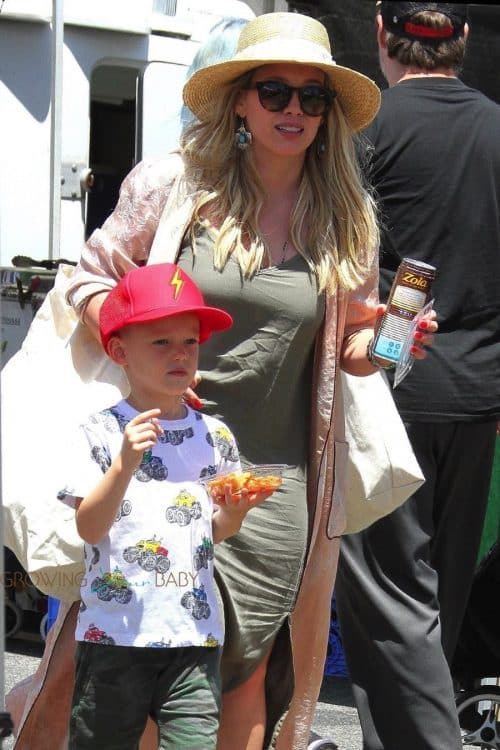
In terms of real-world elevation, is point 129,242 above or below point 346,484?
above

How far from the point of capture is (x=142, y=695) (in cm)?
289

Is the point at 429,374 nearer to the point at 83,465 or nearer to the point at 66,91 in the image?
the point at 83,465

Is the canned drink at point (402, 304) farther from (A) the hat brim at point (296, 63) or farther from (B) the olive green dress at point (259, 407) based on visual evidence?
(A) the hat brim at point (296, 63)

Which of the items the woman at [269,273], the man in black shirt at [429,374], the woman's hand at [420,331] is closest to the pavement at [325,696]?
the man in black shirt at [429,374]

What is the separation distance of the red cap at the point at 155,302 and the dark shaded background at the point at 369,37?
427cm

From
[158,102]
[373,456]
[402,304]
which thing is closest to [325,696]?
[373,456]

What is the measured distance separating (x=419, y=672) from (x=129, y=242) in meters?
1.40

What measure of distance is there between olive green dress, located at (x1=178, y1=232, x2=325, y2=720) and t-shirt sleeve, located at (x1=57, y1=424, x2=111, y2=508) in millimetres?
454

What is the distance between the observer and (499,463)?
5062 mm

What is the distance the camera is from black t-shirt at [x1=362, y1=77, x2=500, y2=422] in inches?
152

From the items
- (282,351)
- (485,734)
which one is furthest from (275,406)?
(485,734)

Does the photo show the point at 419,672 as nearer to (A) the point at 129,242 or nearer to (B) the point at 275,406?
(B) the point at 275,406

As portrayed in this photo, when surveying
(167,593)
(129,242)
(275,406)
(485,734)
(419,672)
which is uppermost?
(129,242)

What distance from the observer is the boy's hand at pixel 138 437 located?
8.78 feet
